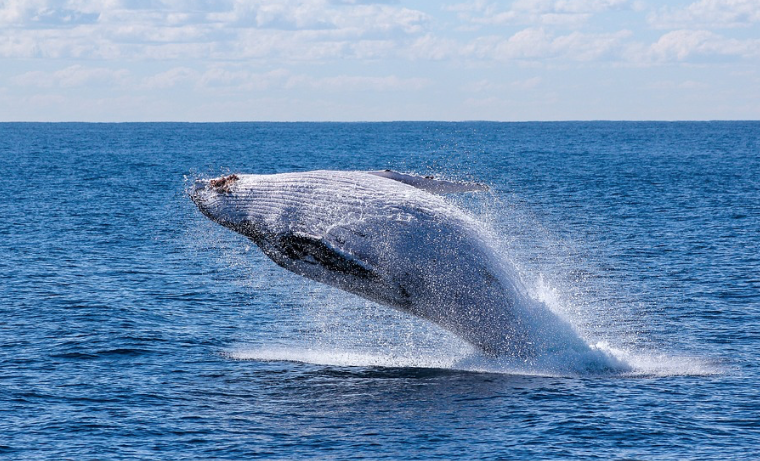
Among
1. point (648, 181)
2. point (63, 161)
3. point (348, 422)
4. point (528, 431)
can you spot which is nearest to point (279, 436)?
point (348, 422)

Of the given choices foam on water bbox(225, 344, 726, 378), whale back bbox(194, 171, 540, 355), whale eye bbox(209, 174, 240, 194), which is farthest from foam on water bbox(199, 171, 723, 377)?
whale eye bbox(209, 174, 240, 194)

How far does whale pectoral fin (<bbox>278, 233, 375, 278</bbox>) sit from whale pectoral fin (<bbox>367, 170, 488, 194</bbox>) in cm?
177

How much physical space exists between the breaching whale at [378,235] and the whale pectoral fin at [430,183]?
0.02 m

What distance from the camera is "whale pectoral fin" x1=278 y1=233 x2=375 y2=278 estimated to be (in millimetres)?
19625

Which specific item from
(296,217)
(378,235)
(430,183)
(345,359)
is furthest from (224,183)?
(345,359)

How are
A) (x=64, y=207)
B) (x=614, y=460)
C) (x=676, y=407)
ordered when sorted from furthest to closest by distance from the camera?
(x=64, y=207) → (x=676, y=407) → (x=614, y=460)

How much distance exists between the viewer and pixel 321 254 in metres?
19.8

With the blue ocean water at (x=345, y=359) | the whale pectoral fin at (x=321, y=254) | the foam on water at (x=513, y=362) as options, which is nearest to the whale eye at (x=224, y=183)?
the whale pectoral fin at (x=321, y=254)

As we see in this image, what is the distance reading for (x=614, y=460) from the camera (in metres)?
17.4

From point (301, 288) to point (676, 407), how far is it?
18.0m

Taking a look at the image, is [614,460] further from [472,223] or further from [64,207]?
[64,207]

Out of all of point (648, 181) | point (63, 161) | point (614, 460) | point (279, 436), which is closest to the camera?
point (614, 460)

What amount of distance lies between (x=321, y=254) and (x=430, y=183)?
2611mm

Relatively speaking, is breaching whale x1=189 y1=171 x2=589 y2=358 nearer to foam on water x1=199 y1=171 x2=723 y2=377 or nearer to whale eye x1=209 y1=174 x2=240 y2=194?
whale eye x1=209 y1=174 x2=240 y2=194
